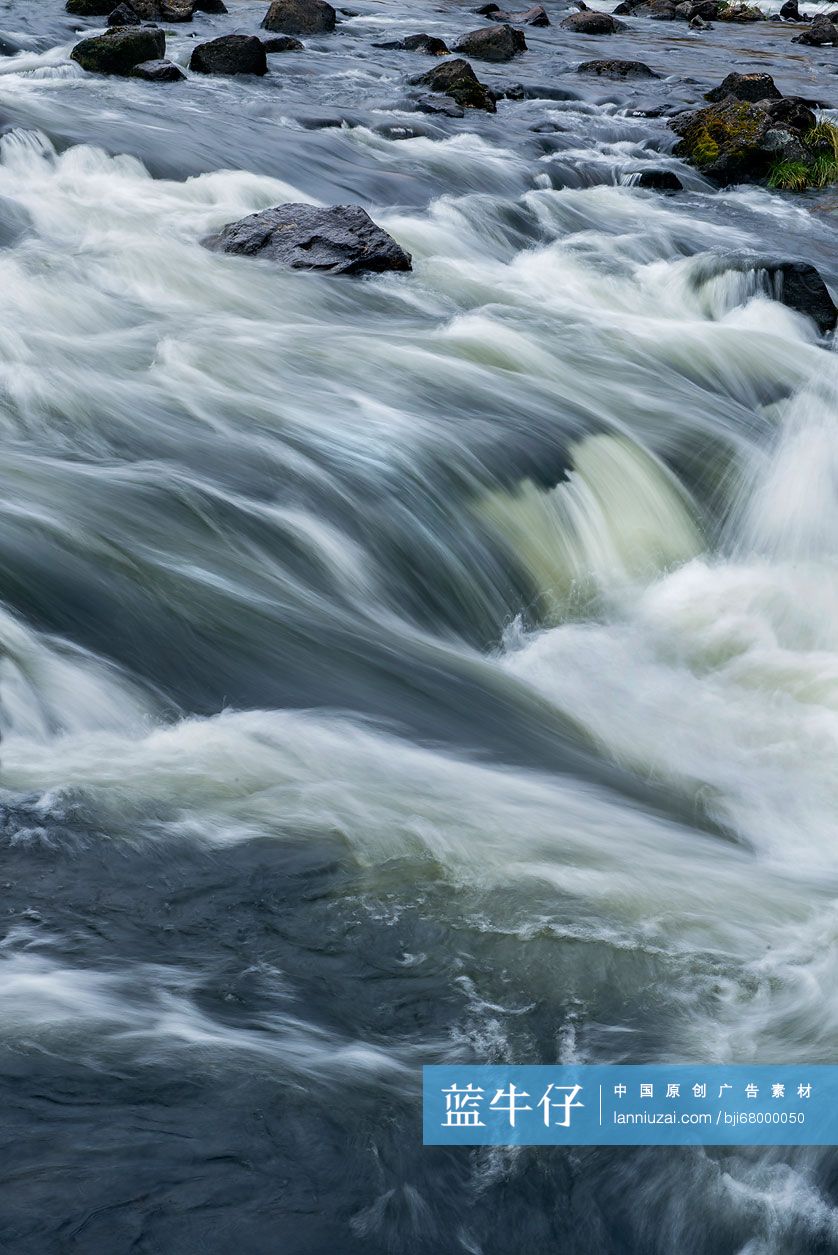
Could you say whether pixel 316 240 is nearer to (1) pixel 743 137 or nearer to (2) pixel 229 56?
(1) pixel 743 137

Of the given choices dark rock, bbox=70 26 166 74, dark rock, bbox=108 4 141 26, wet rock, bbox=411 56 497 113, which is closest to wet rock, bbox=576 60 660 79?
wet rock, bbox=411 56 497 113

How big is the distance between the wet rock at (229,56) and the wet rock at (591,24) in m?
10.9

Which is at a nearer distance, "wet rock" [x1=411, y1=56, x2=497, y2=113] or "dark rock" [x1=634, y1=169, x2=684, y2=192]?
"dark rock" [x1=634, y1=169, x2=684, y2=192]

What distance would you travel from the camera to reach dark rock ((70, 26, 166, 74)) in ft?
47.6

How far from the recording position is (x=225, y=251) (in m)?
9.35

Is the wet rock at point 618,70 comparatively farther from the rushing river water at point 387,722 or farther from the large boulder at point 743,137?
the rushing river water at point 387,722

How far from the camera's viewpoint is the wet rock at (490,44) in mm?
20391

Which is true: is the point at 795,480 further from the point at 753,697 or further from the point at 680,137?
the point at 680,137

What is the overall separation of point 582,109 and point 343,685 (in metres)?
13.8

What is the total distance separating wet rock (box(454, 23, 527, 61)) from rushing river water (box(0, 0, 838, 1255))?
11.2 metres

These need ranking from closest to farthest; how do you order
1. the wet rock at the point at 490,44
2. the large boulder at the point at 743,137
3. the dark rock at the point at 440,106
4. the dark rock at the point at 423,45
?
1. the large boulder at the point at 743,137
2. the dark rock at the point at 440,106
3. the dark rock at the point at 423,45
4. the wet rock at the point at 490,44

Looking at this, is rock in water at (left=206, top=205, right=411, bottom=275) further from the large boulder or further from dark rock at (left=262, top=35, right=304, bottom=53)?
dark rock at (left=262, top=35, right=304, bottom=53)

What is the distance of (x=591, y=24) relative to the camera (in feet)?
81.3

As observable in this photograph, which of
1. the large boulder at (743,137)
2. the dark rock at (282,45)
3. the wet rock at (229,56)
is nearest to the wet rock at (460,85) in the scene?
the wet rock at (229,56)
